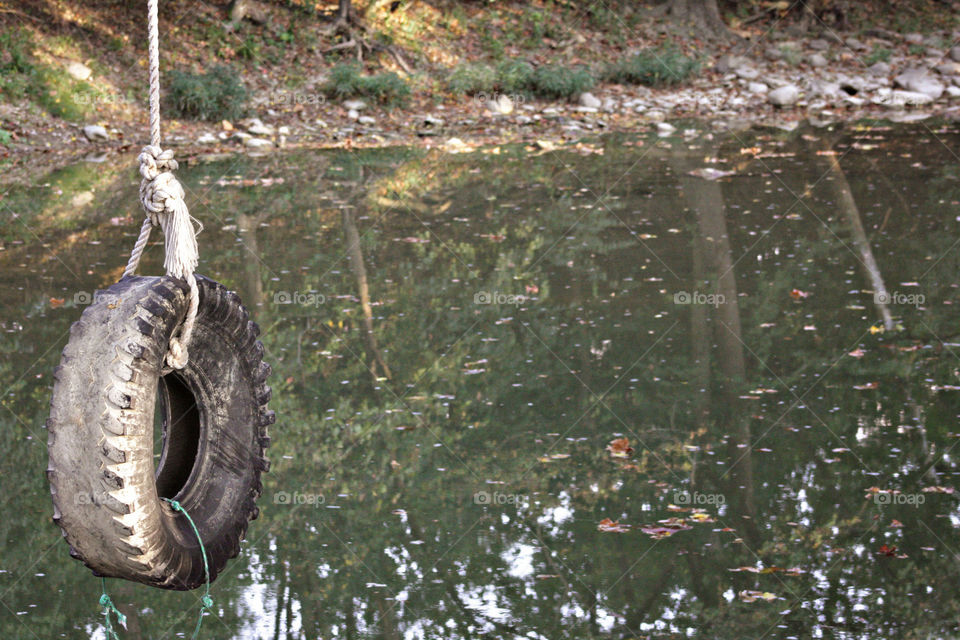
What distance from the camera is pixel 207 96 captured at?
1530 cm

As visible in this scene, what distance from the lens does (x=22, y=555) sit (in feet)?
14.0

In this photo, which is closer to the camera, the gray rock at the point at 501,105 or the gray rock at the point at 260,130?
the gray rock at the point at 260,130

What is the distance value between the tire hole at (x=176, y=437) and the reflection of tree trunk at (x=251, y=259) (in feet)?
13.2

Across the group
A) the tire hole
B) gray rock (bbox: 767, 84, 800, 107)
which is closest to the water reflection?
the tire hole

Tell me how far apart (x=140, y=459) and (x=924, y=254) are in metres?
7.35

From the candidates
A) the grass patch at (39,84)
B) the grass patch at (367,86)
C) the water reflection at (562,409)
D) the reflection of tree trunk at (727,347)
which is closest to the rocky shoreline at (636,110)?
the grass patch at (367,86)

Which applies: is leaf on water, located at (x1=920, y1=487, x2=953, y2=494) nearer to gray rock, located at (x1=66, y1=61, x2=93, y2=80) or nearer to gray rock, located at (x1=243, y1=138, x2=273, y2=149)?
gray rock, located at (x1=243, y1=138, x2=273, y2=149)

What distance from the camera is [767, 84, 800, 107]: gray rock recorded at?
59.6ft

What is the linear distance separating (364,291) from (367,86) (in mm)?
9715

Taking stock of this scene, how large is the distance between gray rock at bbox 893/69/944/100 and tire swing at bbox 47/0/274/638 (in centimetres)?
1784

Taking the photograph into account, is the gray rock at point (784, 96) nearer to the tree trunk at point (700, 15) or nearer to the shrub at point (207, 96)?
the tree trunk at point (700, 15)

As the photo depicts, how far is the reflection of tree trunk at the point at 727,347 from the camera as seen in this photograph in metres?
4.89

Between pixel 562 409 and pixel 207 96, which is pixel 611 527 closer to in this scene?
pixel 562 409

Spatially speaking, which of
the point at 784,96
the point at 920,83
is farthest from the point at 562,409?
the point at 920,83
